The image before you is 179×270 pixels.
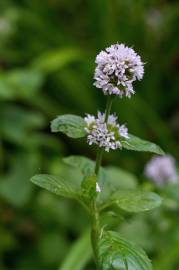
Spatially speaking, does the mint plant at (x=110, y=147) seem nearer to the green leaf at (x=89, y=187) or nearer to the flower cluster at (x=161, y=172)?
the green leaf at (x=89, y=187)

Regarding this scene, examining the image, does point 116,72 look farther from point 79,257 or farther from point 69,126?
point 79,257

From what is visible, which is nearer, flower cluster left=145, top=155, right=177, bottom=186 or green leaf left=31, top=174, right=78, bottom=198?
green leaf left=31, top=174, right=78, bottom=198

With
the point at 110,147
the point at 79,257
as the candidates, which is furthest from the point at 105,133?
the point at 79,257

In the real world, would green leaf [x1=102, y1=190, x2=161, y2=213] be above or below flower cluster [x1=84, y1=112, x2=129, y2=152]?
below

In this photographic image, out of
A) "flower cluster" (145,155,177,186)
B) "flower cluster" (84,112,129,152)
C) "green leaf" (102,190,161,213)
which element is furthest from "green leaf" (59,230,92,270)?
"flower cluster" (84,112,129,152)

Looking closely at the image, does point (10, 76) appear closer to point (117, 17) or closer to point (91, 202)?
point (117, 17)

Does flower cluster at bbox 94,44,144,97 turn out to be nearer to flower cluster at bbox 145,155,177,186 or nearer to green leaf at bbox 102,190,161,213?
green leaf at bbox 102,190,161,213

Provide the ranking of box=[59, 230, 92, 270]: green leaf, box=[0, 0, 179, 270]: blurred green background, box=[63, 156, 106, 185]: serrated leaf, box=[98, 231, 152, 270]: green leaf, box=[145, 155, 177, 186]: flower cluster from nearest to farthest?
box=[98, 231, 152, 270]: green leaf, box=[63, 156, 106, 185]: serrated leaf, box=[59, 230, 92, 270]: green leaf, box=[145, 155, 177, 186]: flower cluster, box=[0, 0, 179, 270]: blurred green background
